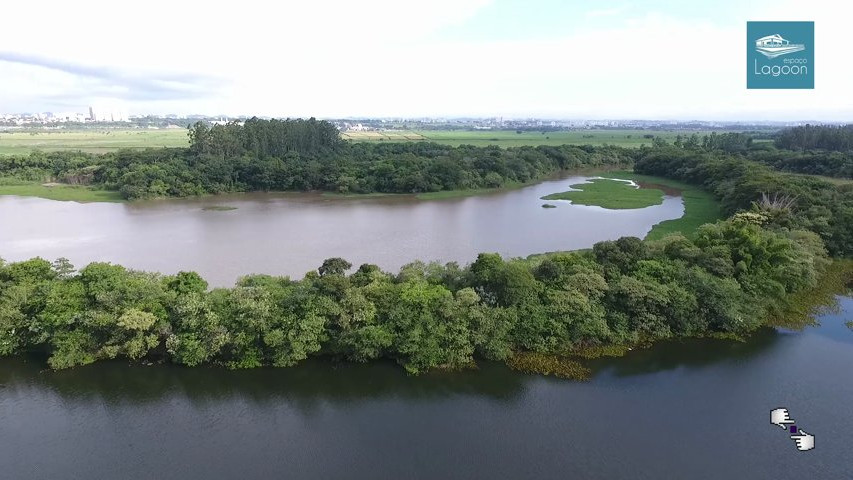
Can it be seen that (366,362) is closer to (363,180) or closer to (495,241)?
(495,241)

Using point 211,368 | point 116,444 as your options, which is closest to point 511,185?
point 211,368

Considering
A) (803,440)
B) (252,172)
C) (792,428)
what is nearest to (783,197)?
(792,428)

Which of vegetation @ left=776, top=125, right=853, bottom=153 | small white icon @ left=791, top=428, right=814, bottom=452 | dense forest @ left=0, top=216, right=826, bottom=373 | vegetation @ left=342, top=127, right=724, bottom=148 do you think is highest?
vegetation @ left=342, top=127, right=724, bottom=148

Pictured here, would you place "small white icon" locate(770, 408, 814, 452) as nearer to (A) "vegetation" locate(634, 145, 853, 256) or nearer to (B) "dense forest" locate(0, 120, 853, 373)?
(B) "dense forest" locate(0, 120, 853, 373)

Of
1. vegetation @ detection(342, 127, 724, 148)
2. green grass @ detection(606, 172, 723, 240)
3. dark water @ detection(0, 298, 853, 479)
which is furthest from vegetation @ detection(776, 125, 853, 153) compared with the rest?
dark water @ detection(0, 298, 853, 479)

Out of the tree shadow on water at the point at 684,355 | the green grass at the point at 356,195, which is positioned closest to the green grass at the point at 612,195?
the green grass at the point at 356,195

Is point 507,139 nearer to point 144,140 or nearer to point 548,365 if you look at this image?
point 144,140

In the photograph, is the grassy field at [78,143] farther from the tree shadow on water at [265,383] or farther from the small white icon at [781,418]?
the small white icon at [781,418]

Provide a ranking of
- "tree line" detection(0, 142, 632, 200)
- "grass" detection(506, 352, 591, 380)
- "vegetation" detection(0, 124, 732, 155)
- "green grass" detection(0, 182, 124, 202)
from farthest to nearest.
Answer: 1. "vegetation" detection(0, 124, 732, 155)
2. "tree line" detection(0, 142, 632, 200)
3. "green grass" detection(0, 182, 124, 202)
4. "grass" detection(506, 352, 591, 380)
